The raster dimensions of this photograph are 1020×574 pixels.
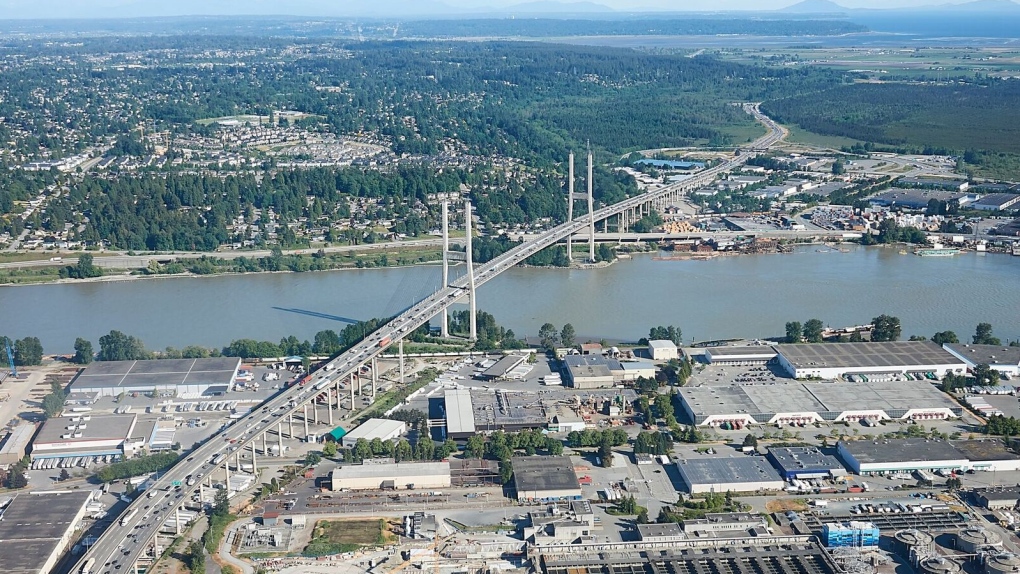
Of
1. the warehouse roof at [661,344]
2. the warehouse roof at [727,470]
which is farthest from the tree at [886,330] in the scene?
the warehouse roof at [727,470]

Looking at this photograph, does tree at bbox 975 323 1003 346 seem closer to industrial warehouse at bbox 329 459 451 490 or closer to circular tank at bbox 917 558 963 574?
circular tank at bbox 917 558 963 574

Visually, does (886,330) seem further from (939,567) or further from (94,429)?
(94,429)

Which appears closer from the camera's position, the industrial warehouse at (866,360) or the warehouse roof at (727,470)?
the warehouse roof at (727,470)

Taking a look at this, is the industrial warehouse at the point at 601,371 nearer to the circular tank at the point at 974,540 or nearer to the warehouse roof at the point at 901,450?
the warehouse roof at the point at 901,450

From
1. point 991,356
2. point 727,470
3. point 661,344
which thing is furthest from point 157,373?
point 991,356

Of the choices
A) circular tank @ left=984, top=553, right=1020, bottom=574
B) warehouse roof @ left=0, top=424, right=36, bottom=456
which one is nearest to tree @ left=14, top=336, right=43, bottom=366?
warehouse roof @ left=0, top=424, right=36, bottom=456

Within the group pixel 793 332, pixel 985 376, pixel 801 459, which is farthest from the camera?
pixel 793 332
